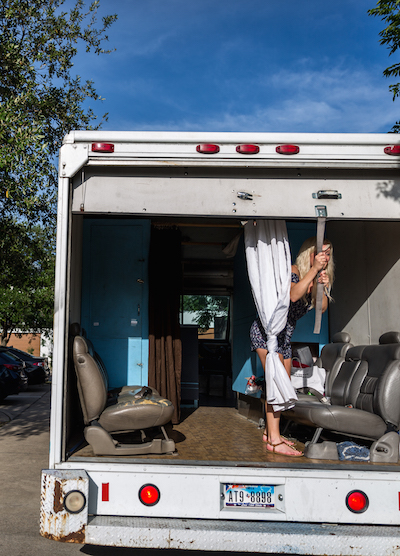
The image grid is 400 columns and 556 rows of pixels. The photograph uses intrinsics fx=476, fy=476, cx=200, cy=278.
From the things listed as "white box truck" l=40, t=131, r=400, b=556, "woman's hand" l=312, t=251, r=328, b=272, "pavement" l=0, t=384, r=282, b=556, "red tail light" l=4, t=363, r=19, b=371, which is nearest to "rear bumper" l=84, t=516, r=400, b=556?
"white box truck" l=40, t=131, r=400, b=556

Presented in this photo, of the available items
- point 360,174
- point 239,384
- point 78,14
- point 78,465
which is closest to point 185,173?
point 360,174

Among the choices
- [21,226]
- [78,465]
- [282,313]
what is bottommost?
[78,465]

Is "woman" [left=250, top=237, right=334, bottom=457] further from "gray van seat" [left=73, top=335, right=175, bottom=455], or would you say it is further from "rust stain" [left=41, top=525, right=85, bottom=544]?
"rust stain" [left=41, top=525, right=85, bottom=544]

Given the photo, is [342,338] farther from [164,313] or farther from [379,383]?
[164,313]

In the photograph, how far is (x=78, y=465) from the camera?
9.46 feet

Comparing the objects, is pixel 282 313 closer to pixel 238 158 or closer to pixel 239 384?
pixel 238 158

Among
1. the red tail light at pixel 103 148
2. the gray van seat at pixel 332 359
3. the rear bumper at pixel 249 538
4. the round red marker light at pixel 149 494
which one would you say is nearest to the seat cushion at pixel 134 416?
the round red marker light at pixel 149 494

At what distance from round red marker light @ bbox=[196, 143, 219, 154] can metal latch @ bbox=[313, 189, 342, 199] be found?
0.74m

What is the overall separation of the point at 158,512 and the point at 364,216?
2309 millimetres

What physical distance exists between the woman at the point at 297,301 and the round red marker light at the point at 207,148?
1131 millimetres

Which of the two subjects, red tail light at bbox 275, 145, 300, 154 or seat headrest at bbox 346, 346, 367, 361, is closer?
red tail light at bbox 275, 145, 300, 154

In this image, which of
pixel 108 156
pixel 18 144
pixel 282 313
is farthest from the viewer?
pixel 18 144

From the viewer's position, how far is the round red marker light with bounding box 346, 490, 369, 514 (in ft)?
9.14

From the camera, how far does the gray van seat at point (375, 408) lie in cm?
338
